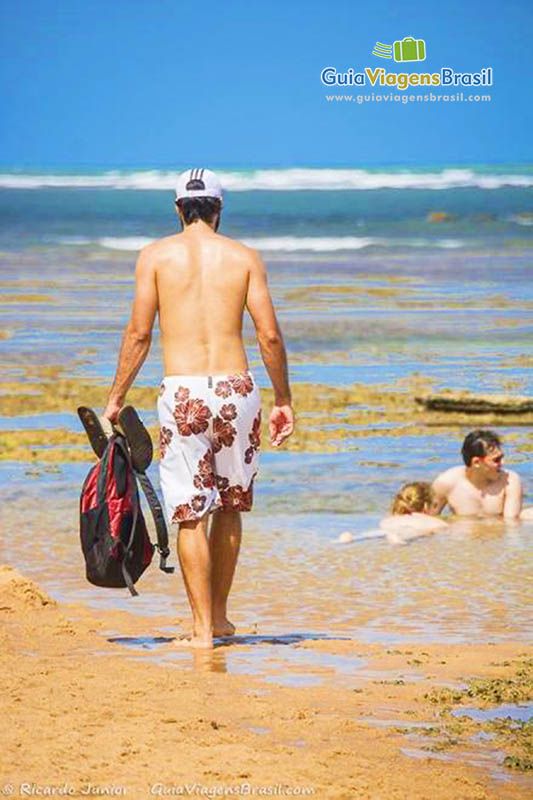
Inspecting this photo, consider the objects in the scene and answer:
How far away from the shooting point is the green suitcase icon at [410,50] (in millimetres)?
48194

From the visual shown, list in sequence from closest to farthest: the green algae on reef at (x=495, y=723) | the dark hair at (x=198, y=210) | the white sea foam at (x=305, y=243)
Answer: the green algae on reef at (x=495, y=723) < the dark hair at (x=198, y=210) < the white sea foam at (x=305, y=243)

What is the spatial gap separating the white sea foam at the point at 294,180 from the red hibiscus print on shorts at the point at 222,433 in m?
47.9

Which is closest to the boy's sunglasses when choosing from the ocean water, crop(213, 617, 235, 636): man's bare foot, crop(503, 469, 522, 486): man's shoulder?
crop(503, 469, 522, 486): man's shoulder

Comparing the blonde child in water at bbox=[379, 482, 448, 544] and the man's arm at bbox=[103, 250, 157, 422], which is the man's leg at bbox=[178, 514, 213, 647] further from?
the blonde child in water at bbox=[379, 482, 448, 544]

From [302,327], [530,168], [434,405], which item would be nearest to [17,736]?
[434,405]

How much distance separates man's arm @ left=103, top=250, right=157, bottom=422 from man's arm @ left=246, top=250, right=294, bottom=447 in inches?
13.4

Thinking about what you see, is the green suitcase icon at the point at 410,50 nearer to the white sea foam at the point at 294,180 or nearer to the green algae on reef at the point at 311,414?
the white sea foam at the point at 294,180

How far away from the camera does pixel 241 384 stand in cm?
556

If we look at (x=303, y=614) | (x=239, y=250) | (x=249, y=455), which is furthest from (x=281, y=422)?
(x=303, y=614)

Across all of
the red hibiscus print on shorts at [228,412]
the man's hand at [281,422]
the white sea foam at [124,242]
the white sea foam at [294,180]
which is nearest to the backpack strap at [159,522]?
the red hibiscus print on shorts at [228,412]

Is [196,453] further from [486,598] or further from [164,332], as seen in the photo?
[486,598]

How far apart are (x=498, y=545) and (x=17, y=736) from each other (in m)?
4.53

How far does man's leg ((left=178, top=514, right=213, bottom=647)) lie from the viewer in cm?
562

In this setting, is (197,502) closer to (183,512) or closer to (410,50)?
(183,512)
